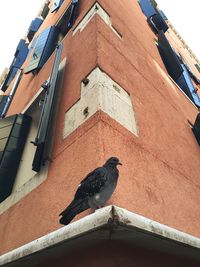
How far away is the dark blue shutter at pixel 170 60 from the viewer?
6.74 m

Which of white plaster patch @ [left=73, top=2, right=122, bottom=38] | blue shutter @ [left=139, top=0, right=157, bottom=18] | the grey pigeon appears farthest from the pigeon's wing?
blue shutter @ [left=139, top=0, right=157, bottom=18]

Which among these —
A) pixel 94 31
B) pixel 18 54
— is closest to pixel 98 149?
pixel 94 31

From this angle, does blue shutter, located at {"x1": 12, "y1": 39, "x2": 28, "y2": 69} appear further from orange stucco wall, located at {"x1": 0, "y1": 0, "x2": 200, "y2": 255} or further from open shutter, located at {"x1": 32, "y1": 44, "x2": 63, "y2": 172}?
open shutter, located at {"x1": 32, "y1": 44, "x2": 63, "y2": 172}

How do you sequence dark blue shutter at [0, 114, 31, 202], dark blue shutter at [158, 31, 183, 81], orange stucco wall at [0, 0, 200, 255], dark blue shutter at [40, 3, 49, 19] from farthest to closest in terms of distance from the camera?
dark blue shutter at [40, 3, 49, 19]
dark blue shutter at [158, 31, 183, 81]
dark blue shutter at [0, 114, 31, 202]
orange stucco wall at [0, 0, 200, 255]

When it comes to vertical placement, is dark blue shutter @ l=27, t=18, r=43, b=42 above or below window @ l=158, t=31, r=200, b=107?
above

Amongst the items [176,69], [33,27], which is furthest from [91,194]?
[33,27]

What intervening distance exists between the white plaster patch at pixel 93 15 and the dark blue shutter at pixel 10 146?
193cm

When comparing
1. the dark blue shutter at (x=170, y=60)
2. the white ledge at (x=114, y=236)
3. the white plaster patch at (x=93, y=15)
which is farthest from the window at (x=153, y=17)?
the white ledge at (x=114, y=236)

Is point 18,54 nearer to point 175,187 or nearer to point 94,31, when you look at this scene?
point 94,31

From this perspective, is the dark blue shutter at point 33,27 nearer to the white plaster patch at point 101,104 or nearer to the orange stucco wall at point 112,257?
the white plaster patch at point 101,104

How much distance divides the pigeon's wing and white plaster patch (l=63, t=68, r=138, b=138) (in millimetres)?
994

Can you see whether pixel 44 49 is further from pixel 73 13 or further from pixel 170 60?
pixel 170 60

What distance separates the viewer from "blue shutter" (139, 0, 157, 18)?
8.86 metres

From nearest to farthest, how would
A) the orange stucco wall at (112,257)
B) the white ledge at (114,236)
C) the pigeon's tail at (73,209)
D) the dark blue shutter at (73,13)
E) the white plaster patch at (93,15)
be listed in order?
the white ledge at (114,236)
the orange stucco wall at (112,257)
the pigeon's tail at (73,209)
the white plaster patch at (93,15)
the dark blue shutter at (73,13)
